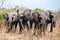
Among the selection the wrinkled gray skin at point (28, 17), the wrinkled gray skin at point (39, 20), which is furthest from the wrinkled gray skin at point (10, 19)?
the wrinkled gray skin at point (39, 20)

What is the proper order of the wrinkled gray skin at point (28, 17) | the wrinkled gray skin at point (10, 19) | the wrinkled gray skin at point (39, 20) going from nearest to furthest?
the wrinkled gray skin at point (39, 20) < the wrinkled gray skin at point (28, 17) < the wrinkled gray skin at point (10, 19)

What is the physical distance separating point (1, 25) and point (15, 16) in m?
2.53

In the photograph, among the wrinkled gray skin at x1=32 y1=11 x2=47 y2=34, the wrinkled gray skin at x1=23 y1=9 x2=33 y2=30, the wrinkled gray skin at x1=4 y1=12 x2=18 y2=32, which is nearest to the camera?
the wrinkled gray skin at x1=32 y1=11 x2=47 y2=34

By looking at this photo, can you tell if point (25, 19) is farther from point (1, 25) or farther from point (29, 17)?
point (1, 25)

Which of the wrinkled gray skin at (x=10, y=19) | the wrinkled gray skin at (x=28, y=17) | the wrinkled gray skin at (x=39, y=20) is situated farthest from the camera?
the wrinkled gray skin at (x=10, y=19)

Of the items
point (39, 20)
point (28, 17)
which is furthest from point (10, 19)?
point (39, 20)

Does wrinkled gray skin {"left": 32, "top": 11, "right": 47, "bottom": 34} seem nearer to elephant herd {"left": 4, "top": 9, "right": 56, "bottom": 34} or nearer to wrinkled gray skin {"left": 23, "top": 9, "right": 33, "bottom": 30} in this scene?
elephant herd {"left": 4, "top": 9, "right": 56, "bottom": 34}

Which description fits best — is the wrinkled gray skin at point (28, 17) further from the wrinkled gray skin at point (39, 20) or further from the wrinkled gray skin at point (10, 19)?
the wrinkled gray skin at point (10, 19)

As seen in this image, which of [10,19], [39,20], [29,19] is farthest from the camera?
[10,19]

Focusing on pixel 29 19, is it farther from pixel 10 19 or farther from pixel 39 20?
pixel 10 19

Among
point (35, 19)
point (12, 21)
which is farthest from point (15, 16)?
point (35, 19)

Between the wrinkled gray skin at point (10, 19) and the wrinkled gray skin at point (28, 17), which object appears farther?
the wrinkled gray skin at point (10, 19)

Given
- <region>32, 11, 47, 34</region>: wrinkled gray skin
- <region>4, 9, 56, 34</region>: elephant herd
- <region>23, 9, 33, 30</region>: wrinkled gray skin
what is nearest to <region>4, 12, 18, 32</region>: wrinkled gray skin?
<region>4, 9, 56, 34</region>: elephant herd

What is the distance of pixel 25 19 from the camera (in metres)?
17.9
